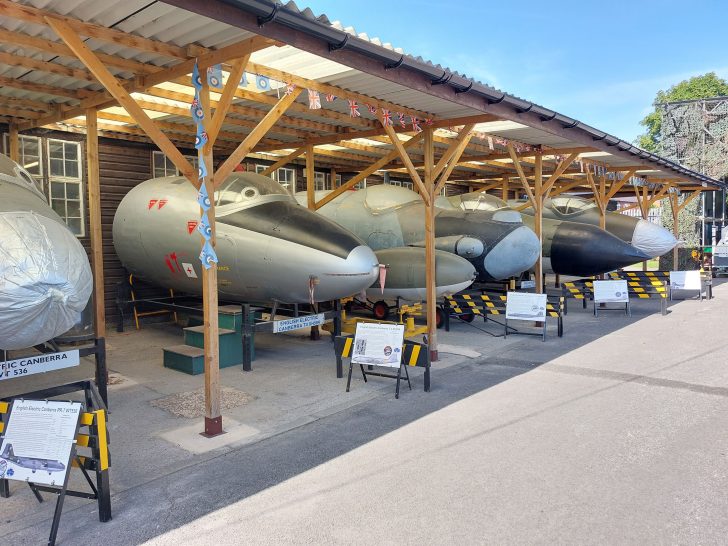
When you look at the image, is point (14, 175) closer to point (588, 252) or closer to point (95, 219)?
point (95, 219)

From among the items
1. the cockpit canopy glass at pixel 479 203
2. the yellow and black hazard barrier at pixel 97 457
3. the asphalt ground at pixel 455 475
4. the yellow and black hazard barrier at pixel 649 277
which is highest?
the cockpit canopy glass at pixel 479 203

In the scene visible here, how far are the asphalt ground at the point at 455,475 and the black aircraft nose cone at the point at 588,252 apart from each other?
7.16 m

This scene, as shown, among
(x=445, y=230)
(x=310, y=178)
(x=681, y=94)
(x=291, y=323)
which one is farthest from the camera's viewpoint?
(x=681, y=94)

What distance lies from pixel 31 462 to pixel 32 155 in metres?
8.99

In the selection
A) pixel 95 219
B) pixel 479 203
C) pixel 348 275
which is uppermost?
pixel 479 203

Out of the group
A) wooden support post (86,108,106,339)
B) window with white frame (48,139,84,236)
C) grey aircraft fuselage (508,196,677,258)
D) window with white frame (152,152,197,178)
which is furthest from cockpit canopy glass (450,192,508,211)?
wooden support post (86,108,106,339)

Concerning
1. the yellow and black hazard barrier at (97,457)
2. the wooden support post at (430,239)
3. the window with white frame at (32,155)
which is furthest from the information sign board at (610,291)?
the window with white frame at (32,155)

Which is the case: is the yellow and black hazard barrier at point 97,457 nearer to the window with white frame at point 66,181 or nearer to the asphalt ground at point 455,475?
the asphalt ground at point 455,475

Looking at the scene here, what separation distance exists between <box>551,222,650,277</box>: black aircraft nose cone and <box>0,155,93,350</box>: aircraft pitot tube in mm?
12745

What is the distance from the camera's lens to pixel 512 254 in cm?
1209

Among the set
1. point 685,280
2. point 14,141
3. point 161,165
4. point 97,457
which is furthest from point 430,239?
point 685,280

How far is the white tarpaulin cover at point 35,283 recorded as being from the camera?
433 centimetres

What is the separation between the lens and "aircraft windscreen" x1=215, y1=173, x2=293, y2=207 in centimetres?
897

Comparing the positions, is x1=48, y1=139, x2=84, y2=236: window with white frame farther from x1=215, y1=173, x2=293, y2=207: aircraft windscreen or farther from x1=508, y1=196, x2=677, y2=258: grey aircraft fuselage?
x1=508, y1=196, x2=677, y2=258: grey aircraft fuselage
